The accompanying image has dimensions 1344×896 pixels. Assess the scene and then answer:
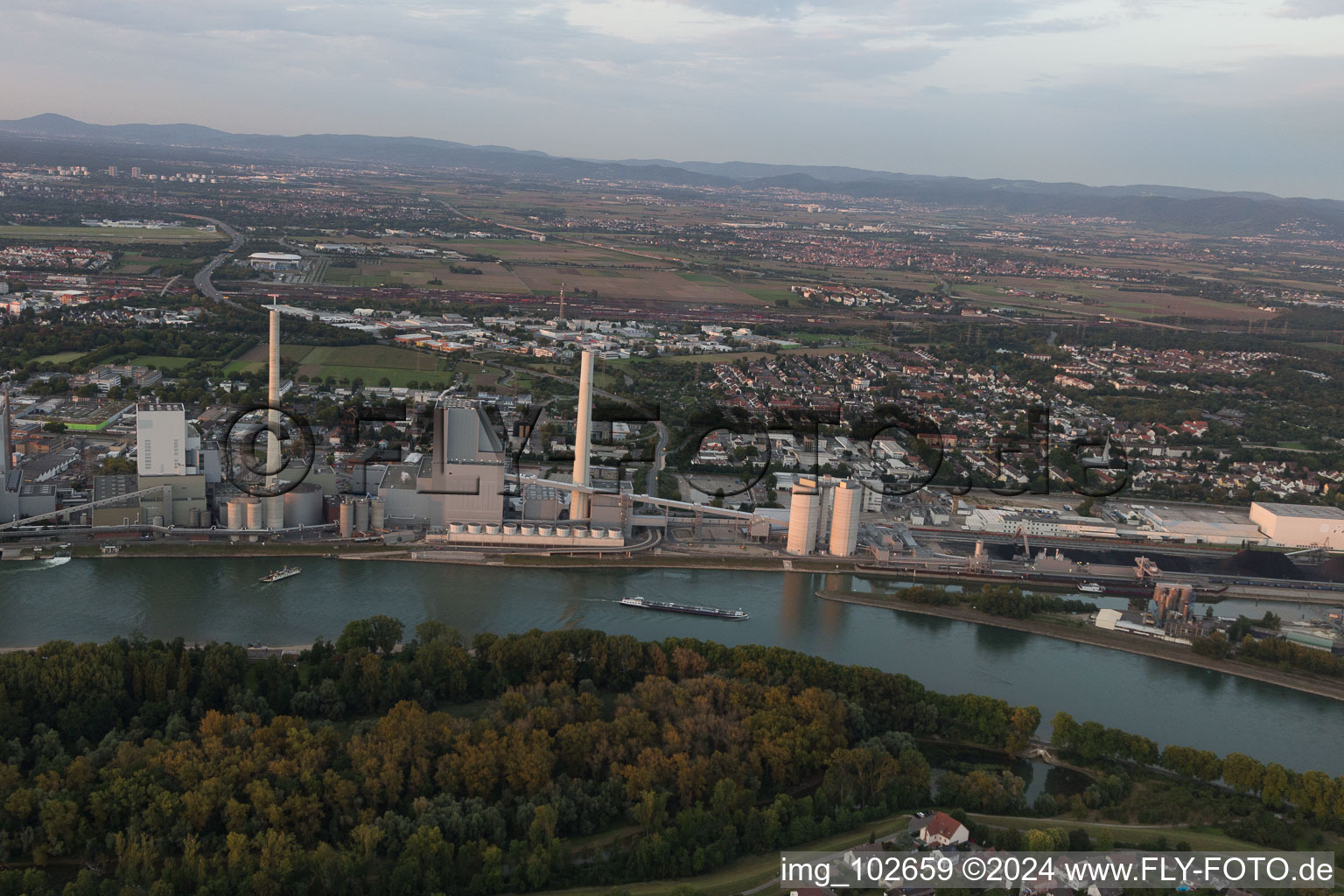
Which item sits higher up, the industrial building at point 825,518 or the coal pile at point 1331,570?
the industrial building at point 825,518

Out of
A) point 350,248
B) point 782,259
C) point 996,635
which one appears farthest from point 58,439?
point 782,259

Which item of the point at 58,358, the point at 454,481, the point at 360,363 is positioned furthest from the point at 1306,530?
the point at 58,358

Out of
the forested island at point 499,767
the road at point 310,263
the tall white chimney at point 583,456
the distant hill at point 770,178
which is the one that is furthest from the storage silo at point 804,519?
the distant hill at point 770,178

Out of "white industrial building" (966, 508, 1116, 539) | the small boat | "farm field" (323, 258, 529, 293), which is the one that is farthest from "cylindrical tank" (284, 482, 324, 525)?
"farm field" (323, 258, 529, 293)

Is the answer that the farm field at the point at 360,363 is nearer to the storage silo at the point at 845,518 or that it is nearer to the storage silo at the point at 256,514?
the storage silo at the point at 256,514

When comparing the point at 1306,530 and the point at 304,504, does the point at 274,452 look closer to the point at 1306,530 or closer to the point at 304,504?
the point at 304,504

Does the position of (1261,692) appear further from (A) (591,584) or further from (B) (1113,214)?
(B) (1113,214)

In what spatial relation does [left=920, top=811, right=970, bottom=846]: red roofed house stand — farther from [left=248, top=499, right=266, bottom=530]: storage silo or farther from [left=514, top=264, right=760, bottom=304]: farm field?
[left=514, top=264, right=760, bottom=304]: farm field
